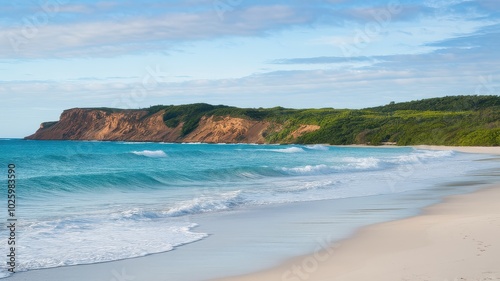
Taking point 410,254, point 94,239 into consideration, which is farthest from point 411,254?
point 94,239

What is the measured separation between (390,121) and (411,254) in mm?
85638

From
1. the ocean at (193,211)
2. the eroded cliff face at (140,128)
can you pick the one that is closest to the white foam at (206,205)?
the ocean at (193,211)

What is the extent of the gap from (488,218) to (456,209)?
2.67 metres

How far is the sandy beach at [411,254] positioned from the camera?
7.82 metres

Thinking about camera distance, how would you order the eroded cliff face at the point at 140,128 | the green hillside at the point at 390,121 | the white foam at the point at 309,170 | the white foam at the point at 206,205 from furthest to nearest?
the eroded cliff face at the point at 140,128, the green hillside at the point at 390,121, the white foam at the point at 309,170, the white foam at the point at 206,205

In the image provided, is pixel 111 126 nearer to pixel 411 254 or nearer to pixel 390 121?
pixel 390 121

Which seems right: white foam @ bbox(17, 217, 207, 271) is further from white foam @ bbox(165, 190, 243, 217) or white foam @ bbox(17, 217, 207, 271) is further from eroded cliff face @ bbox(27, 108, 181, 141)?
eroded cliff face @ bbox(27, 108, 181, 141)

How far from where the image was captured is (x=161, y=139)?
121m

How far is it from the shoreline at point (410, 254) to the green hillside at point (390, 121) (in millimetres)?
Answer: 56329

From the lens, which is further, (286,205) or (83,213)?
(286,205)

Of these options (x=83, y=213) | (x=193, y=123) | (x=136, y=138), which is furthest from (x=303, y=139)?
(x=83, y=213)

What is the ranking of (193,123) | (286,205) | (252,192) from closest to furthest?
(286,205), (252,192), (193,123)

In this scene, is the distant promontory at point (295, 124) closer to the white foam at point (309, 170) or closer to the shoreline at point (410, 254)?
the white foam at point (309, 170)

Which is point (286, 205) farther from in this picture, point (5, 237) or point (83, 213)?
point (5, 237)
